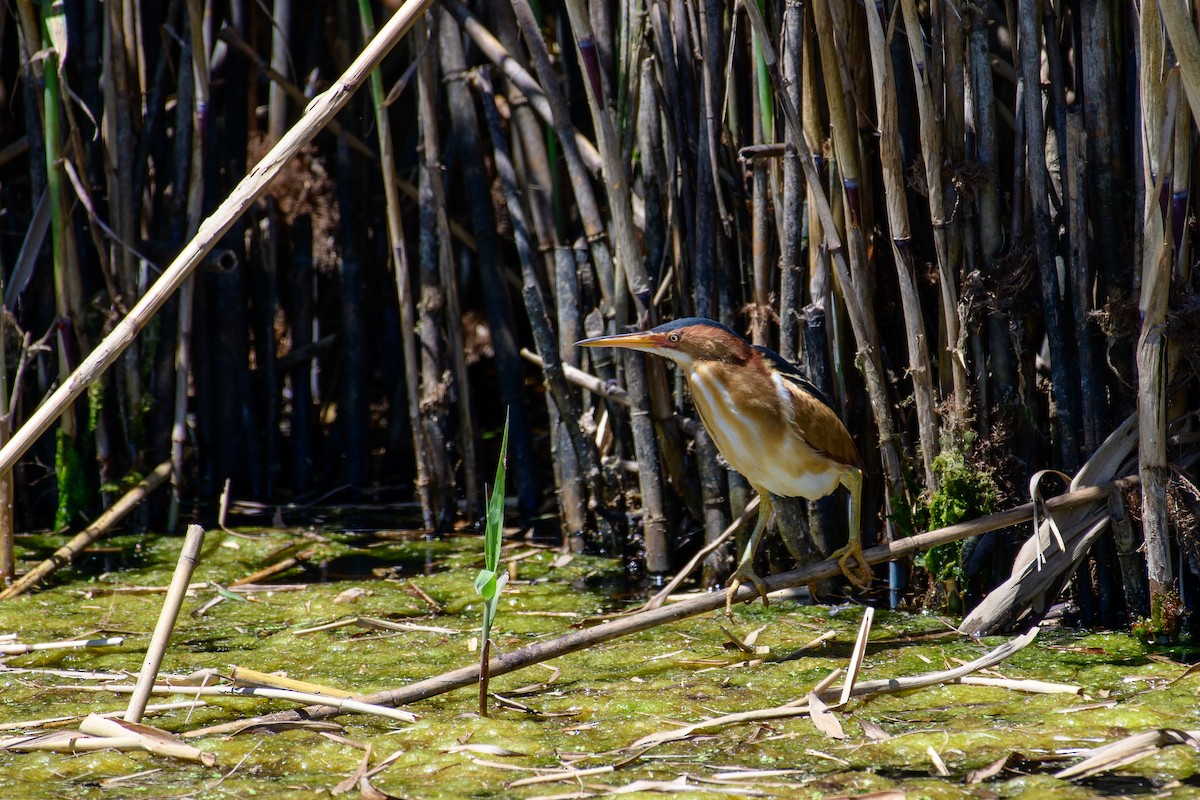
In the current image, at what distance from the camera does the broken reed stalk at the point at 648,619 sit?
1965mm

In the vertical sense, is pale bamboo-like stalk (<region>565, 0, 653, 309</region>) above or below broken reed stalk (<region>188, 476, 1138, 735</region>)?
above

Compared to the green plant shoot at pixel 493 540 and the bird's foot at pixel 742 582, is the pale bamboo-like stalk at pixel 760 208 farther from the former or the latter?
the green plant shoot at pixel 493 540

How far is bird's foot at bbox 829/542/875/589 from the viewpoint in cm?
240

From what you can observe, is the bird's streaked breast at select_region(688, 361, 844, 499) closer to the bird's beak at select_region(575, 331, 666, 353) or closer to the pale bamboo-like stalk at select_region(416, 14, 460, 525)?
the bird's beak at select_region(575, 331, 666, 353)

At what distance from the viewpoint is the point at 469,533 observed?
3555 mm

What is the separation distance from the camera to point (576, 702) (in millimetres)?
2180

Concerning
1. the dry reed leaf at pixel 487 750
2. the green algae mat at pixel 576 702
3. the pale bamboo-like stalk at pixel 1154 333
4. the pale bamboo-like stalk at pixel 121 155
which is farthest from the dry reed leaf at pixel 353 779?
the pale bamboo-like stalk at pixel 121 155

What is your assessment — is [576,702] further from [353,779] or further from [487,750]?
[353,779]

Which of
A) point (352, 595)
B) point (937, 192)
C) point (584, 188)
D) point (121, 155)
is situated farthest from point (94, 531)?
point (937, 192)

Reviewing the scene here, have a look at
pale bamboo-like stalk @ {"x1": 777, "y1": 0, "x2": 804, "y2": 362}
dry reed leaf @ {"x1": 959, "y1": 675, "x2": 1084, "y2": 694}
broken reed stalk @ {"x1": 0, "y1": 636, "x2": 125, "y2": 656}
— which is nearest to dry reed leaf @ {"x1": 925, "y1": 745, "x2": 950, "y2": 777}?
dry reed leaf @ {"x1": 959, "y1": 675, "x2": 1084, "y2": 694}

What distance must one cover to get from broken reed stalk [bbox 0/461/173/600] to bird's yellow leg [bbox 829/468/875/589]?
200 centimetres

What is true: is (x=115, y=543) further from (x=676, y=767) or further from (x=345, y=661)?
(x=676, y=767)

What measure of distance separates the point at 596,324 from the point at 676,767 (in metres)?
1.54

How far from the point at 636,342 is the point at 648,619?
2.17 feet
